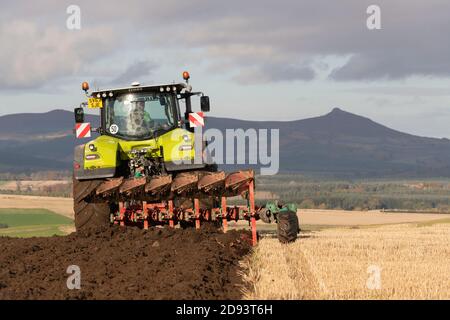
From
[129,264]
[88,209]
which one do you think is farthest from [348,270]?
[88,209]

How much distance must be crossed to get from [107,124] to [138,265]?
5678mm

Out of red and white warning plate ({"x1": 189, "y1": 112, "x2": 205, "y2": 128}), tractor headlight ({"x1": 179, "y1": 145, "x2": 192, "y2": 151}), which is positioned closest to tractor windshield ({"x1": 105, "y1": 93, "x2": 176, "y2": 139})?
red and white warning plate ({"x1": 189, "y1": 112, "x2": 205, "y2": 128})

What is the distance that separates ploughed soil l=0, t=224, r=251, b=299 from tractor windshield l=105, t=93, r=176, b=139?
1.98 meters

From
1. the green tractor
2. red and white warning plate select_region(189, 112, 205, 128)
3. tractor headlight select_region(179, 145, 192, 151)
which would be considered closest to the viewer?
the green tractor

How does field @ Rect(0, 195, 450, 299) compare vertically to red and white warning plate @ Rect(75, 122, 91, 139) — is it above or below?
below

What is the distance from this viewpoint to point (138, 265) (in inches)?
393

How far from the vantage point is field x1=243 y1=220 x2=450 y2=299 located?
8.16m

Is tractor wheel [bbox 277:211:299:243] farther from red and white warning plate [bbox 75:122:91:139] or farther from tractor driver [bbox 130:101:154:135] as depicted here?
red and white warning plate [bbox 75:122:91:139]

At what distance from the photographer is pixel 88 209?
1430cm

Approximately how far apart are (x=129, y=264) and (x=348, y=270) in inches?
99.6

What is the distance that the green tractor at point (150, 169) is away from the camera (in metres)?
13.2

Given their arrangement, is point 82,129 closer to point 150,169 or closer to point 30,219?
point 150,169

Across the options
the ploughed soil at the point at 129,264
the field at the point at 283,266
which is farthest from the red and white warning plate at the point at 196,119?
the field at the point at 283,266
